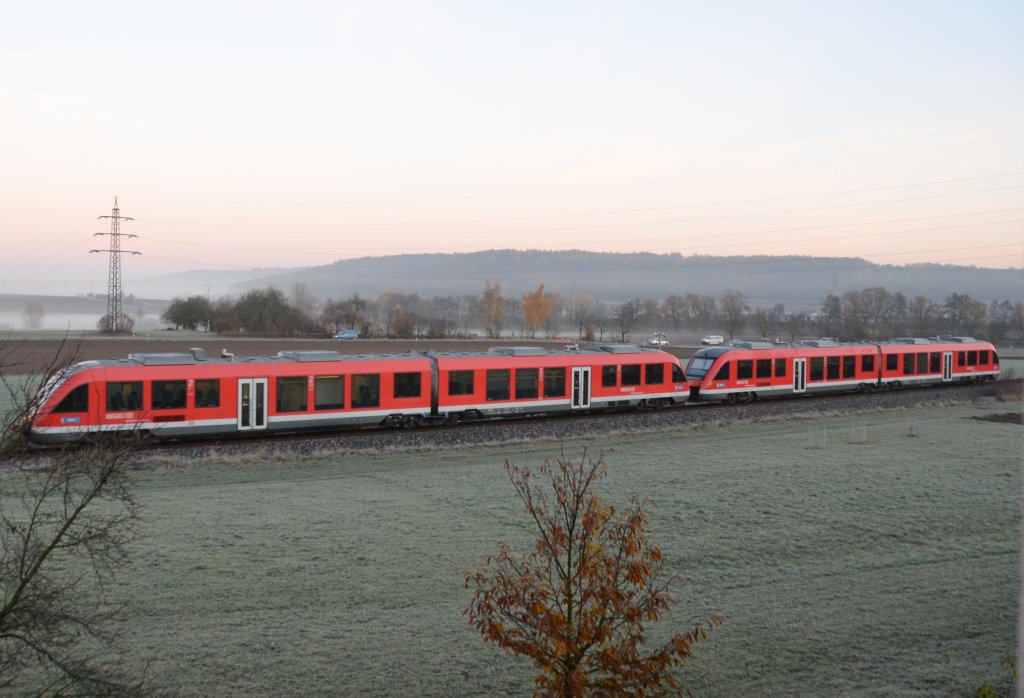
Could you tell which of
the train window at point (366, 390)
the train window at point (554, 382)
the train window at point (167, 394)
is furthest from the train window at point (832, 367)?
the train window at point (167, 394)

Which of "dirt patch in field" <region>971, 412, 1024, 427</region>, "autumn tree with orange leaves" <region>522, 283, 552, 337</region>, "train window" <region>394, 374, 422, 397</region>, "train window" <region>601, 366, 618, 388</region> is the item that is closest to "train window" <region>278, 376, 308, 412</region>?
"train window" <region>394, 374, 422, 397</region>

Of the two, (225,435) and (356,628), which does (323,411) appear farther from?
(356,628)

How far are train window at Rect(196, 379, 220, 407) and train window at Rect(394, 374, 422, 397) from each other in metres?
6.26

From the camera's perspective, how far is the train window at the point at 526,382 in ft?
110

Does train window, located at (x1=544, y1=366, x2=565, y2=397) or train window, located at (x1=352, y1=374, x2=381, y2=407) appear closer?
train window, located at (x1=352, y1=374, x2=381, y2=407)

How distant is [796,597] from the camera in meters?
15.6

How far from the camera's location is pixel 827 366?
4431cm

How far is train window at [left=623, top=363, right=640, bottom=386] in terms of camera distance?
3678 centimetres

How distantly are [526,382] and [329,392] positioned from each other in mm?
8262

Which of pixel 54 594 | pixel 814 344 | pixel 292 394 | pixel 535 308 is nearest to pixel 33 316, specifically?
pixel 535 308

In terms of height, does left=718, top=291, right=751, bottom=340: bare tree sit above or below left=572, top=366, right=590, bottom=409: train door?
above

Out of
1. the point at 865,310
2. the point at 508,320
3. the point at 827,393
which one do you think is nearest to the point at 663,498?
the point at 827,393

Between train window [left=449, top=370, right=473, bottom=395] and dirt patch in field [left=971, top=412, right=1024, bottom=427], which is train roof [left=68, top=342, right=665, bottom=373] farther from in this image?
dirt patch in field [left=971, top=412, right=1024, bottom=427]

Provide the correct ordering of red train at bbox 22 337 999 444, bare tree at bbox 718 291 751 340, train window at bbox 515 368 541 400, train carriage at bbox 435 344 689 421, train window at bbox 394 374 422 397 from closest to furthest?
red train at bbox 22 337 999 444 → train window at bbox 394 374 422 397 → train carriage at bbox 435 344 689 421 → train window at bbox 515 368 541 400 → bare tree at bbox 718 291 751 340
